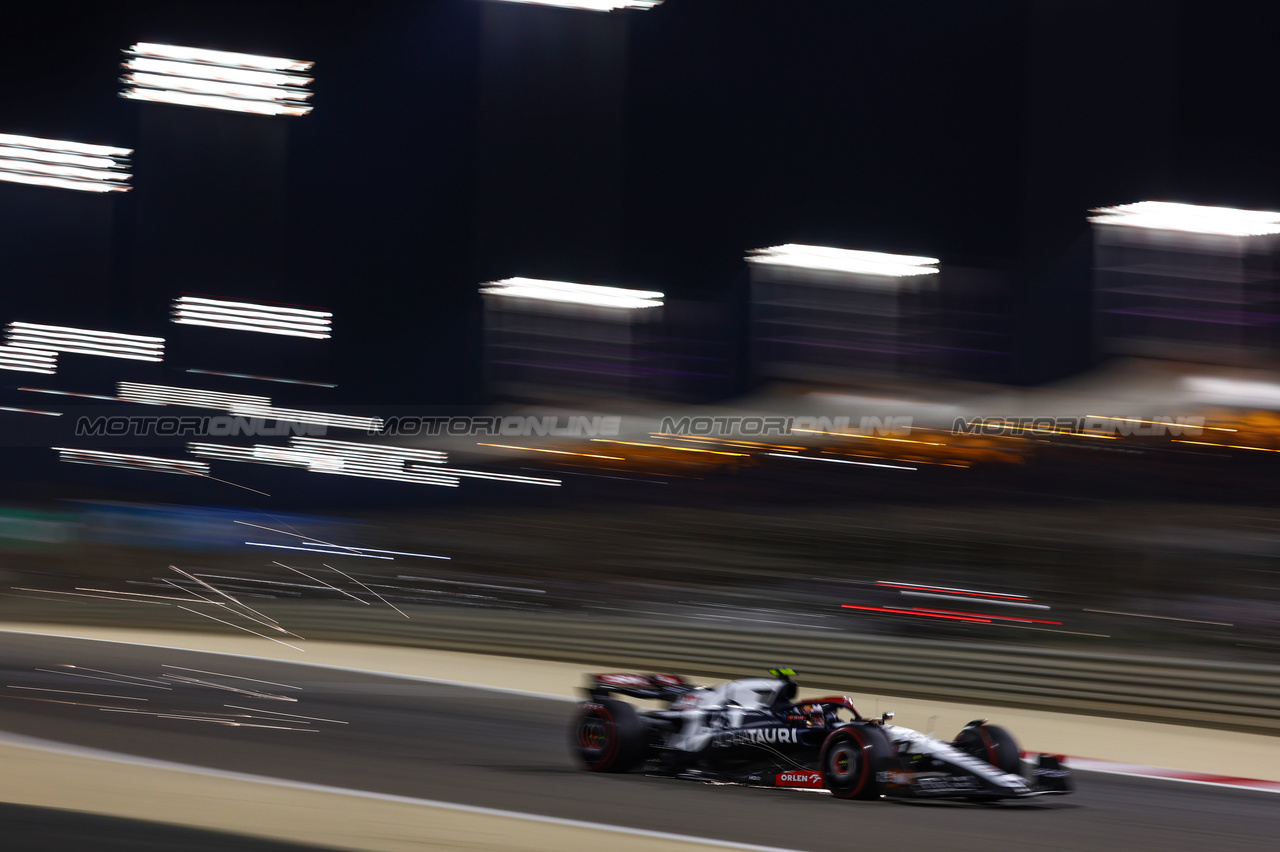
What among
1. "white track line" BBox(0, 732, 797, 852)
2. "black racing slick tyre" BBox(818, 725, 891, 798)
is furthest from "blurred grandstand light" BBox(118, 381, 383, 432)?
"black racing slick tyre" BBox(818, 725, 891, 798)

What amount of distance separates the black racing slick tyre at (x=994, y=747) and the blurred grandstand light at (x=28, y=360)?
34.8 m

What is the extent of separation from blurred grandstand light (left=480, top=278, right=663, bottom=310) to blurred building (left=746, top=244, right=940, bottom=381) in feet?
7.76

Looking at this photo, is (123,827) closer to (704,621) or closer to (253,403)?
(704,621)

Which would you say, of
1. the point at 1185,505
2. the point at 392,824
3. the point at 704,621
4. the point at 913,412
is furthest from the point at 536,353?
the point at 392,824

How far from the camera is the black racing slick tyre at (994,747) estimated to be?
5.86 meters

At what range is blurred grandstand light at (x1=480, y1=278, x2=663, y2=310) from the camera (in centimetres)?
2034

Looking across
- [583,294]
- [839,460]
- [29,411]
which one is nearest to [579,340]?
[583,294]

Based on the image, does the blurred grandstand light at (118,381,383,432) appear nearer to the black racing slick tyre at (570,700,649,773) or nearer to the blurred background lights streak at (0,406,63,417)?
the blurred background lights streak at (0,406,63,417)

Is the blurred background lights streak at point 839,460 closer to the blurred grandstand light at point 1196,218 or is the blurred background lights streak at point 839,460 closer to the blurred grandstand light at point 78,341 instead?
the blurred grandstand light at point 1196,218

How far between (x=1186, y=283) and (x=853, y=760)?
1073cm

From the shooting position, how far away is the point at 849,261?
1814 centimetres

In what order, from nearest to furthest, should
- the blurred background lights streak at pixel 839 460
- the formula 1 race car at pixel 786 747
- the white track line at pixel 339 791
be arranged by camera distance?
1. the white track line at pixel 339 791
2. the formula 1 race car at pixel 786 747
3. the blurred background lights streak at pixel 839 460

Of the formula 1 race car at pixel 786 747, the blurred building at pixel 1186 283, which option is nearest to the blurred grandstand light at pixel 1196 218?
the blurred building at pixel 1186 283

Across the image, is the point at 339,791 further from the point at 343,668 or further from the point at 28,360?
the point at 28,360
